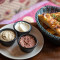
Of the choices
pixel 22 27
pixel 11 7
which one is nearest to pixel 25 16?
pixel 11 7

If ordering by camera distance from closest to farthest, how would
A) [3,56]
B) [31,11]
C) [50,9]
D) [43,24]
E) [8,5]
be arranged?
[3,56] → [43,24] → [50,9] → [8,5] → [31,11]

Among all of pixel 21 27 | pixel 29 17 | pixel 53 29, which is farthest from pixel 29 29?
pixel 29 17

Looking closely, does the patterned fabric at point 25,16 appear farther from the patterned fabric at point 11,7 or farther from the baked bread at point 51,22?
the baked bread at point 51,22

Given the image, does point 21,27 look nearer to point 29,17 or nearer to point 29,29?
point 29,29

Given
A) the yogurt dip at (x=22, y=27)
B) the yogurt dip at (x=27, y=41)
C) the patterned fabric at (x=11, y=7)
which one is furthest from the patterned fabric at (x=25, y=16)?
the yogurt dip at (x=27, y=41)

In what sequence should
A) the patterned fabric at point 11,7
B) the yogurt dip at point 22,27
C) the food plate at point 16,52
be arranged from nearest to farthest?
the food plate at point 16,52 → the yogurt dip at point 22,27 → the patterned fabric at point 11,7

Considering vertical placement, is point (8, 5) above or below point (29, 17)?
above

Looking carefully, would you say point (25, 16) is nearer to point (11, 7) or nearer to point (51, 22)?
point (11, 7)
